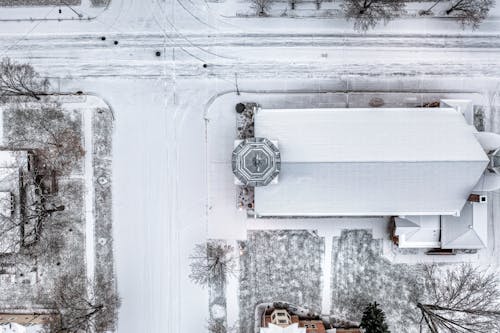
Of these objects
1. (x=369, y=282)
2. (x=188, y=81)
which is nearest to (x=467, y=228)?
(x=369, y=282)

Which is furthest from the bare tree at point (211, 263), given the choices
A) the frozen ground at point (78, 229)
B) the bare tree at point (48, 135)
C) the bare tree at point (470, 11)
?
the bare tree at point (470, 11)

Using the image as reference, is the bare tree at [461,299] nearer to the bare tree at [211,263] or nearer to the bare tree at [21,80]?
the bare tree at [211,263]

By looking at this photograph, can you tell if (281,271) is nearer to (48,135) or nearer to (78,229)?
(78,229)

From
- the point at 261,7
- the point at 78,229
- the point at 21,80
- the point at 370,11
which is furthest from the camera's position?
the point at 78,229

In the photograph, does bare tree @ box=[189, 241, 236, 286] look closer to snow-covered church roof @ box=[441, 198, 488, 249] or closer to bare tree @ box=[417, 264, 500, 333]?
bare tree @ box=[417, 264, 500, 333]

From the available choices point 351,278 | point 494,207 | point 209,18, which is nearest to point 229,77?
point 209,18

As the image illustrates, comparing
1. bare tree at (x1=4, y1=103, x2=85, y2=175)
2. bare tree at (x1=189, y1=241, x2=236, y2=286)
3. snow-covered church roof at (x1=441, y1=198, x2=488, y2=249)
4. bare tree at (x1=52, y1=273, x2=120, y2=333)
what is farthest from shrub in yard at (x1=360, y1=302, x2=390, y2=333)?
bare tree at (x1=4, y1=103, x2=85, y2=175)
